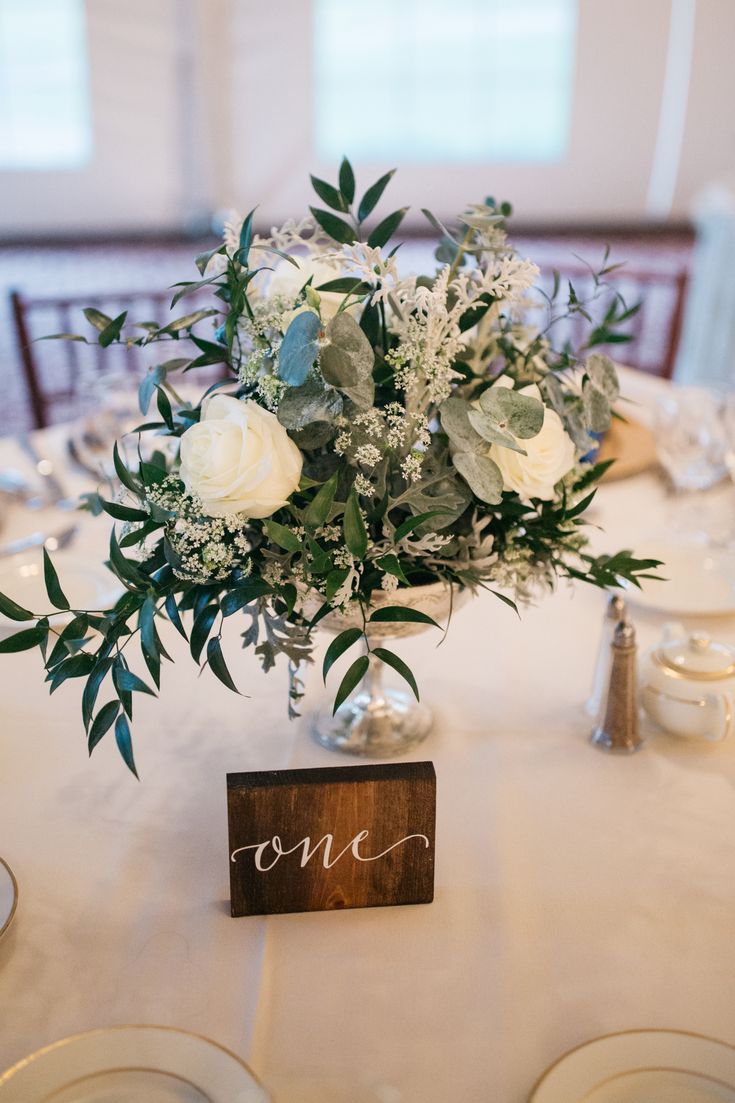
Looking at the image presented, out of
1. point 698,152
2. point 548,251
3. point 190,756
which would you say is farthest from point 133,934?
point 698,152

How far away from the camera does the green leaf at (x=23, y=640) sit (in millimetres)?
817

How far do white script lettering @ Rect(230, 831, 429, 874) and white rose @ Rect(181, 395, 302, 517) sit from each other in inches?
10.9

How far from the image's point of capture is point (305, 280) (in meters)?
0.92

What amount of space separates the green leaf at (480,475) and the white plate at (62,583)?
63cm

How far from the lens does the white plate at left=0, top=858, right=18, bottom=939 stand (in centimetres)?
84

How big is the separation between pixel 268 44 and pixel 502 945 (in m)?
6.46

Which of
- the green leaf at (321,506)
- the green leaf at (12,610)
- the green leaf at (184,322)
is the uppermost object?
the green leaf at (184,322)

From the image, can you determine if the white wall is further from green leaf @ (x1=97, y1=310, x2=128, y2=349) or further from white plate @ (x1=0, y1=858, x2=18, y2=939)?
white plate @ (x1=0, y1=858, x2=18, y2=939)

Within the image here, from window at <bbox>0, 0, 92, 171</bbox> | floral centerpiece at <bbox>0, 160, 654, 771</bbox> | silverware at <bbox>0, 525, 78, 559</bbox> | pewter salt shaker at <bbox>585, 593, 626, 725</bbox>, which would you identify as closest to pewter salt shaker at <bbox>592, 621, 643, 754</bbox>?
pewter salt shaker at <bbox>585, 593, 626, 725</bbox>

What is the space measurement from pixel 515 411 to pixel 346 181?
0.32m

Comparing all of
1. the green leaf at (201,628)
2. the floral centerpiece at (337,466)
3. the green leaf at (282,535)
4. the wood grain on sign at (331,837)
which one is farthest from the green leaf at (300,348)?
the wood grain on sign at (331,837)

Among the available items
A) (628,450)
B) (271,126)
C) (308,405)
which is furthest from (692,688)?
(271,126)

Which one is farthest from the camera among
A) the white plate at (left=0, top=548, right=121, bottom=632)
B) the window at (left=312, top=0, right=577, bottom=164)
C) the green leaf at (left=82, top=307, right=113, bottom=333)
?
the window at (left=312, top=0, right=577, bottom=164)

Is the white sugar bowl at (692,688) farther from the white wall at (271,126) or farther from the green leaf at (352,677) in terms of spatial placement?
the white wall at (271,126)
